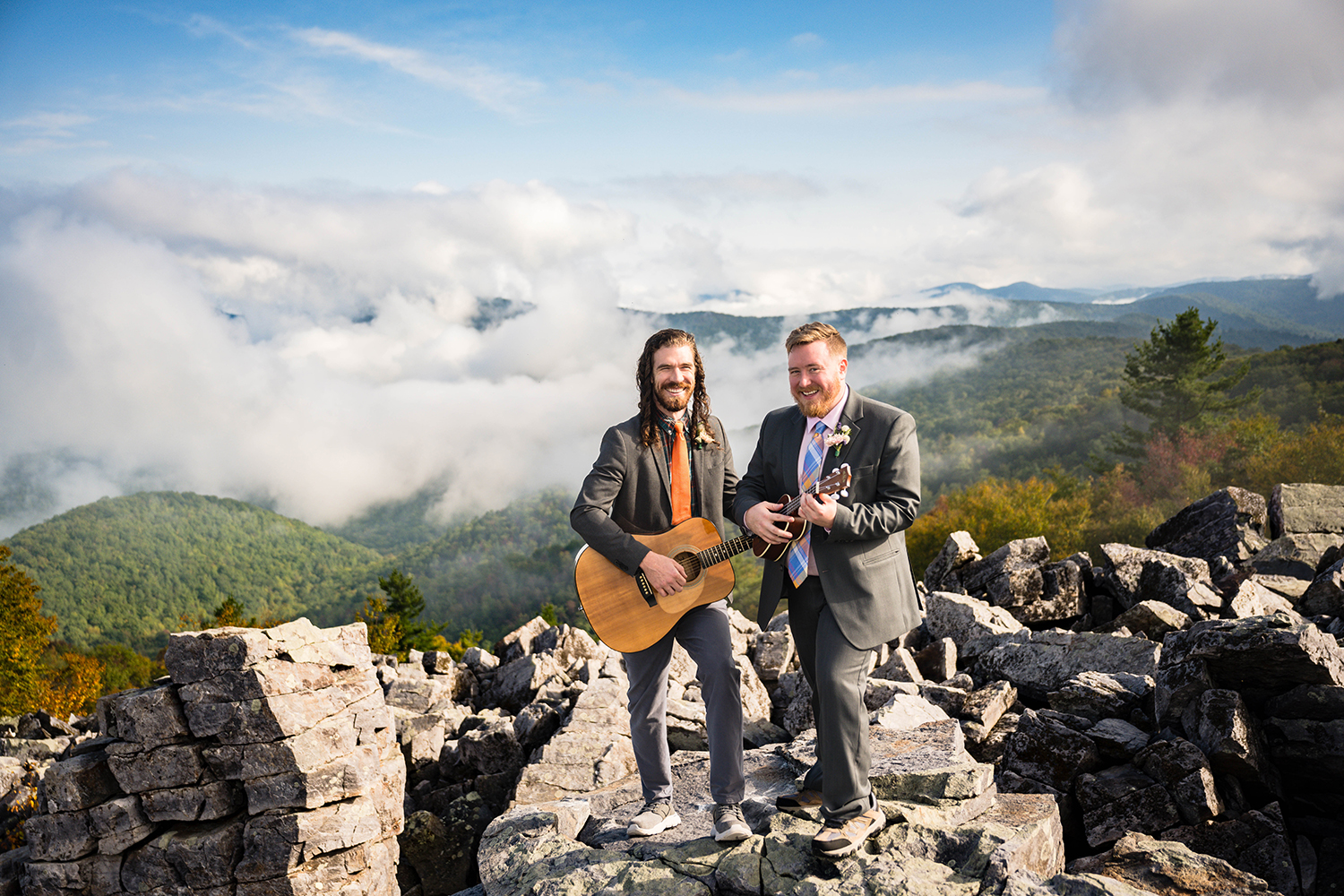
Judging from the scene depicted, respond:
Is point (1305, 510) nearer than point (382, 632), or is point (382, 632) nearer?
point (1305, 510)

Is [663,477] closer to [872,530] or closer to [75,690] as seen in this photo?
[872,530]

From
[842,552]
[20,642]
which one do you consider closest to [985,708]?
[842,552]

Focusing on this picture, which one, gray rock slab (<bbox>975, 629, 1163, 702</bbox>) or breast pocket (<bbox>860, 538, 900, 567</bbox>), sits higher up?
breast pocket (<bbox>860, 538, 900, 567</bbox>)

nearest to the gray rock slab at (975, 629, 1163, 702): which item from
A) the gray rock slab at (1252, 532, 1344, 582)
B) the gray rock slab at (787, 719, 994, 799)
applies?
the gray rock slab at (787, 719, 994, 799)

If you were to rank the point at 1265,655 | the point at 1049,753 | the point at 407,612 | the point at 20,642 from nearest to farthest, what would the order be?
A: the point at 1265,655
the point at 1049,753
the point at 20,642
the point at 407,612

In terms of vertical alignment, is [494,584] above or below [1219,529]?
below

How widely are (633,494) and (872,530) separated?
1.57 meters

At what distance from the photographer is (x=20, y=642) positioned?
3525 cm

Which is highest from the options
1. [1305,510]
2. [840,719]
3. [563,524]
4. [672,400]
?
[672,400]

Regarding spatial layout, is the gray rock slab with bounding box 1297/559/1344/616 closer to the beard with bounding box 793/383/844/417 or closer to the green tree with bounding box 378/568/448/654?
the beard with bounding box 793/383/844/417

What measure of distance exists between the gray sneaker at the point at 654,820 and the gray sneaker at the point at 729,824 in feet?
1.65

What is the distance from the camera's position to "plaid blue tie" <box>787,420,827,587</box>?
169 inches

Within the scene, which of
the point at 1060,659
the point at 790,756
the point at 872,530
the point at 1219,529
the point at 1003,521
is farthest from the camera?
the point at 1003,521

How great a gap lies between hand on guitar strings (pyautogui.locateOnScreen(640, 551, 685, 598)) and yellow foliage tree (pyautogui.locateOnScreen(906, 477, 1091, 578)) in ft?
103
